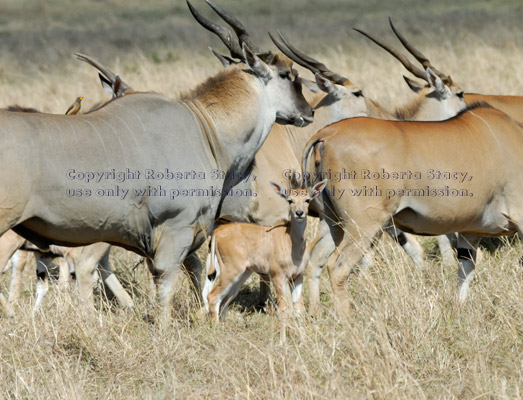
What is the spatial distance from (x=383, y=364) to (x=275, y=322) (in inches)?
57.9

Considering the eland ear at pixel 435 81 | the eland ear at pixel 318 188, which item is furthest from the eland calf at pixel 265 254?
the eland ear at pixel 435 81

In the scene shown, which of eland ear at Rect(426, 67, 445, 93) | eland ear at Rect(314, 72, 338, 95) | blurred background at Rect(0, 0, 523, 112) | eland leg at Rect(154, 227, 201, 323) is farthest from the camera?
blurred background at Rect(0, 0, 523, 112)

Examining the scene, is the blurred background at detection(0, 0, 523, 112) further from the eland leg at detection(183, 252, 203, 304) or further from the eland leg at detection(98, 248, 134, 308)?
the eland leg at detection(183, 252, 203, 304)

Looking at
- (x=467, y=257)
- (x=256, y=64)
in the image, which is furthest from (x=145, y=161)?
(x=467, y=257)

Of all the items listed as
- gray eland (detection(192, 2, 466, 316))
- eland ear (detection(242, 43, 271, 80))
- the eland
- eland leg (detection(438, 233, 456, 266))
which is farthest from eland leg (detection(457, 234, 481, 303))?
eland ear (detection(242, 43, 271, 80))

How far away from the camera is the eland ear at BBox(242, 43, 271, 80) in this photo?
5800 millimetres

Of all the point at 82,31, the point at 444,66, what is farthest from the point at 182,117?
the point at 82,31

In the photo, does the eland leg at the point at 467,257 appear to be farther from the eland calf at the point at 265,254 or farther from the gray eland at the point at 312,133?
the eland calf at the point at 265,254

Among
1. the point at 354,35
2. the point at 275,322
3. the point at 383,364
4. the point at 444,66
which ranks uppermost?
the point at 383,364

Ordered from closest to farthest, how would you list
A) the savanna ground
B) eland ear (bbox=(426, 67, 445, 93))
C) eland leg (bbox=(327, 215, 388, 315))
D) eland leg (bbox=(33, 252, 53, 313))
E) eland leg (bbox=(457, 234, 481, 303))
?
the savanna ground
eland leg (bbox=(327, 215, 388, 315))
eland leg (bbox=(457, 234, 481, 303))
eland leg (bbox=(33, 252, 53, 313))
eland ear (bbox=(426, 67, 445, 93))

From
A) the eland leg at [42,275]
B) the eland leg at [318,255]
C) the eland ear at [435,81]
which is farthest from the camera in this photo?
the eland ear at [435,81]

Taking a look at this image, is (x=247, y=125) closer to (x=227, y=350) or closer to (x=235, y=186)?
(x=235, y=186)

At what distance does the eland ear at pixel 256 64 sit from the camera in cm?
580

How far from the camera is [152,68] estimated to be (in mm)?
18422
